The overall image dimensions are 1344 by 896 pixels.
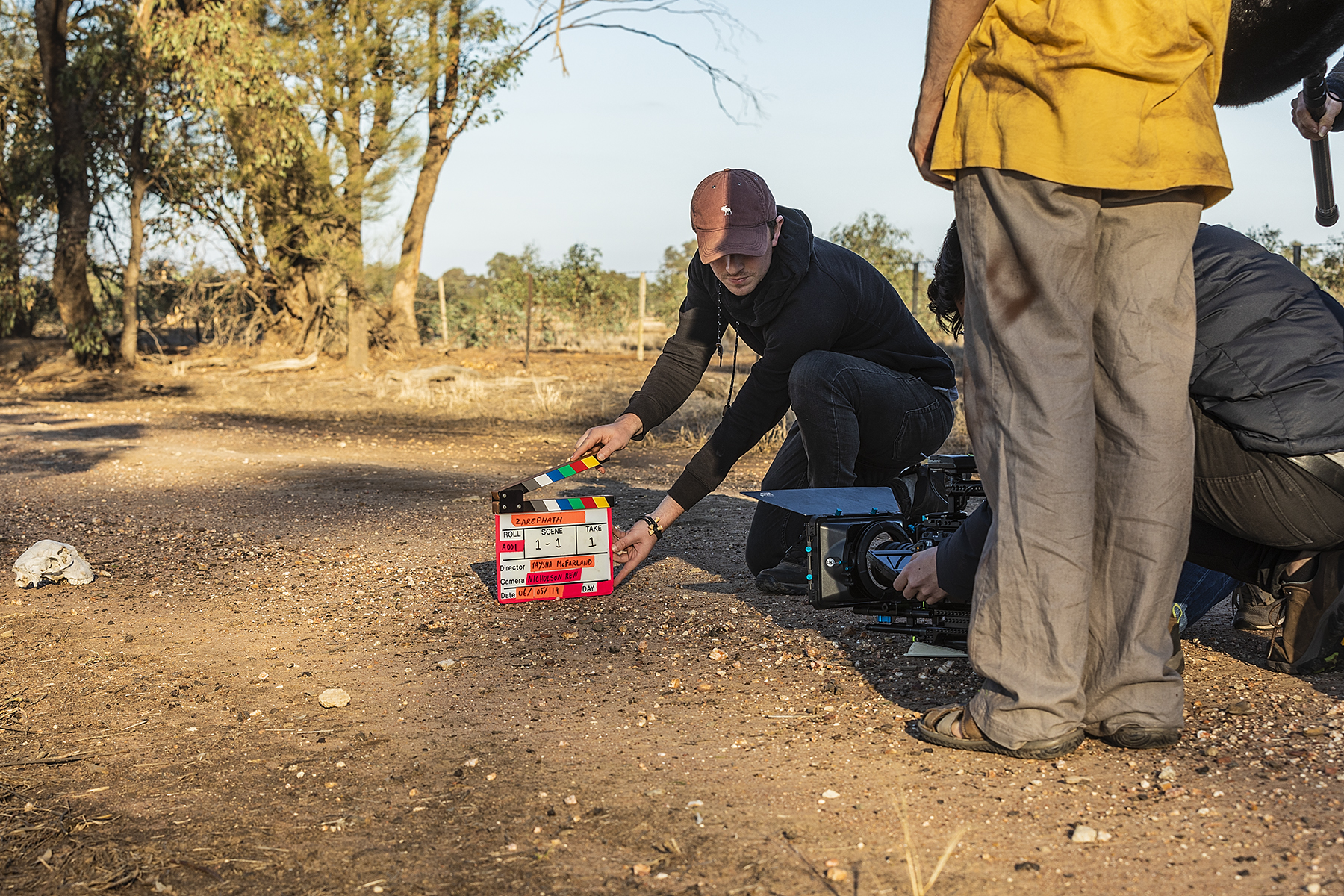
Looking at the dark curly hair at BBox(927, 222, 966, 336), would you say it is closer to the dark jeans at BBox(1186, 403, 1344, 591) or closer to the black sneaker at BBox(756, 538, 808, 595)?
the dark jeans at BBox(1186, 403, 1344, 591)

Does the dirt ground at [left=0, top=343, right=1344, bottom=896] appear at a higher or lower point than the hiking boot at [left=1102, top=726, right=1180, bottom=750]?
lower

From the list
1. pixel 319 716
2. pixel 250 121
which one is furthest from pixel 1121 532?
pixel 250 121

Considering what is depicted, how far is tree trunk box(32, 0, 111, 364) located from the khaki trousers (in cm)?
1558

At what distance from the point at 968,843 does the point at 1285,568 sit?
137cm

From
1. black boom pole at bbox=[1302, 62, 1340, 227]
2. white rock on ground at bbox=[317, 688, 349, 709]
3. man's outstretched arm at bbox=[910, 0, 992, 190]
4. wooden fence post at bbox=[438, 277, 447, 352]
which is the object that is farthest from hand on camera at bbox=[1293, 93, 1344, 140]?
wooden fence post at bbox=[438, 277, 447, 352]

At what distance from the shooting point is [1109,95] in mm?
2078

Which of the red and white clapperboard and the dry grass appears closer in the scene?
the dry grass

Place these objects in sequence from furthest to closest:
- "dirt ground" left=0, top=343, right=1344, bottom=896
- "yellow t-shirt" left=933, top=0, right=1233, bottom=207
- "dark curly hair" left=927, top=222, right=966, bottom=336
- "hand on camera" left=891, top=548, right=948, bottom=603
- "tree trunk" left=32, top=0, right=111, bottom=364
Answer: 1. "tree trunk" left=32, top=0, right=111, bottom=364
2. "dark curly hair" left=927, top=222, right=966, bottom=336
3. "hand on camera" left=891, top=548, right=948, bottom=603
4. "yellow t-shirt" left=933, top=0, right=1233, bottom=207
5. "dirt ground" left=0, top=343, right=1344, bottom=896

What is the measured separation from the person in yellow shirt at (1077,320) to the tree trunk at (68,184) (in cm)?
1554

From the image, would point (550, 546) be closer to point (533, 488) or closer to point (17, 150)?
point (533, 488)

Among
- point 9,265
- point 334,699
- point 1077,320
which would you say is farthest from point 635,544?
point 9,265

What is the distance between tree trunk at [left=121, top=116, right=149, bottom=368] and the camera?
15.3m

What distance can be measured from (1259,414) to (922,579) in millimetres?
825

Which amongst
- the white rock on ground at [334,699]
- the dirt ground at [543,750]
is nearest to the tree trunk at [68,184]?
the dirt ground at [543,750]
